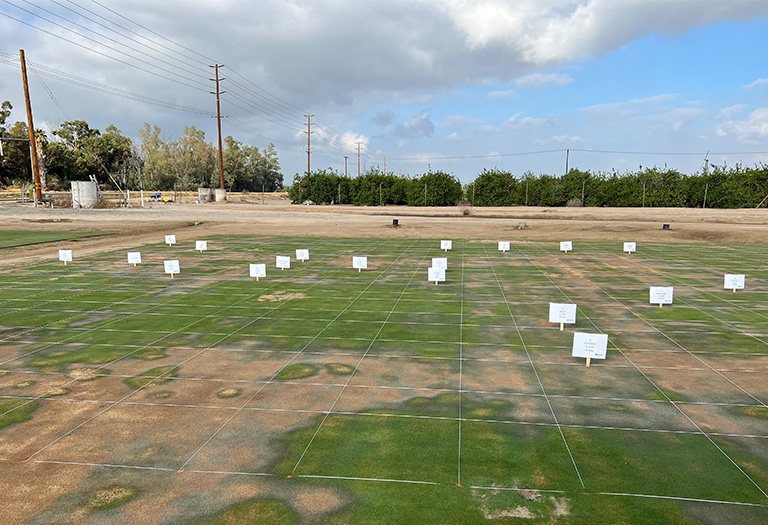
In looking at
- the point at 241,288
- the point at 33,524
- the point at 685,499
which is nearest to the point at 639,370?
the point at 685,499

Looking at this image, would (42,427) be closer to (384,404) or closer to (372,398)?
(372,398)

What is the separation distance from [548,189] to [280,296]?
188ft

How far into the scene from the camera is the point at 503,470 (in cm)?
523

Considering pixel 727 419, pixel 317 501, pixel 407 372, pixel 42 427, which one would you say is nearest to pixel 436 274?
pixel 407 372

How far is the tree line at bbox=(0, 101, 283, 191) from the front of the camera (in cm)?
7588

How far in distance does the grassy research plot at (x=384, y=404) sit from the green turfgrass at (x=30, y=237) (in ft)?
50.3

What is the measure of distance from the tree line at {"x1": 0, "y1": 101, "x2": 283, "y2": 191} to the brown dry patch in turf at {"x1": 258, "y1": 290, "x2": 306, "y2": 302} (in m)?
70.0

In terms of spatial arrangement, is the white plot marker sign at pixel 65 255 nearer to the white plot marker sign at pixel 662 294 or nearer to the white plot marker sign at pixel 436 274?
the white plot marker sign at pixel 436 274

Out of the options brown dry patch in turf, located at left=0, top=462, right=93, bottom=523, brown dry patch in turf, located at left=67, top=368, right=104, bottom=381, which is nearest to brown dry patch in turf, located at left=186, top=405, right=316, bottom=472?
brown dry patch in turf, located at left=0, top=462, right=93, bottom=523

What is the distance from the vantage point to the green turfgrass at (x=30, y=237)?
26.5 m

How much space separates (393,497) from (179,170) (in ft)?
402

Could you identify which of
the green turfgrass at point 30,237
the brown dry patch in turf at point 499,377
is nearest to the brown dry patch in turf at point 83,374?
the brown dry patch in turf at point 499,377

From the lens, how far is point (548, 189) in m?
63.8

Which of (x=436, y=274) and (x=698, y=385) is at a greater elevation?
(x=436, y=274)
